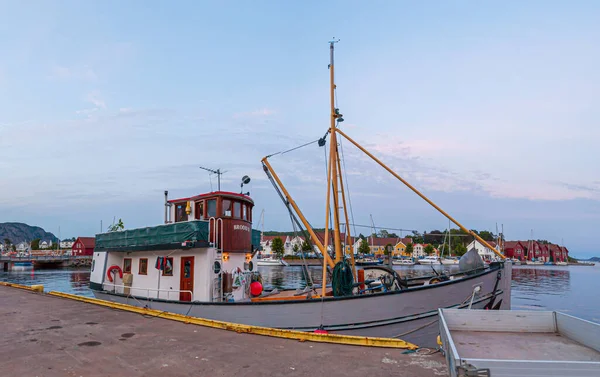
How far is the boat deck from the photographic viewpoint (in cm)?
441

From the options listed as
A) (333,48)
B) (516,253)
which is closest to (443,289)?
(333,48)

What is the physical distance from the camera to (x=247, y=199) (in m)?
15.5

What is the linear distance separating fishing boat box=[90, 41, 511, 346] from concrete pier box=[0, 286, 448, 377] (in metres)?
2.61

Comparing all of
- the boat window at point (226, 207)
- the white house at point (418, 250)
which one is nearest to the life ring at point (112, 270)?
the boat window at point (226, 207)

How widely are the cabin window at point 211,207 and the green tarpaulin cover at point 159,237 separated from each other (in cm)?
89

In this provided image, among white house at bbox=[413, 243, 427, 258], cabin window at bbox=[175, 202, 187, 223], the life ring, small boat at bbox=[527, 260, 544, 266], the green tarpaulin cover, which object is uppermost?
cabin window at bbox=[175, 202, 187, 223]

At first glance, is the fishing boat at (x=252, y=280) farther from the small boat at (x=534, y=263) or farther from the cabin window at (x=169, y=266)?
the small boat at (x=534, y=263)

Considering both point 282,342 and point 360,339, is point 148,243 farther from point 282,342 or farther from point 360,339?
point 360,339

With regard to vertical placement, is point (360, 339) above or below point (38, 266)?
above

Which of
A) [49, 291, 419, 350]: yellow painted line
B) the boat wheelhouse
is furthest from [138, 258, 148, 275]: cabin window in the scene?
[49, 291, 419, 350]: yellow painted line

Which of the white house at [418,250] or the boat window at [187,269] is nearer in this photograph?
the boat window at [187,269]

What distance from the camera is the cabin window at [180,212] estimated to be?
52.1 ft

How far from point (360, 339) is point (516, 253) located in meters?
138

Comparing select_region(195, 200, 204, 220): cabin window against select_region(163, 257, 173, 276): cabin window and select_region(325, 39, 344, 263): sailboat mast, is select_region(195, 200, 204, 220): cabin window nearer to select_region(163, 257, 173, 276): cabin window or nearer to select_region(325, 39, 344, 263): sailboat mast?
select_region(163, 257, 173, 276): cabin window
